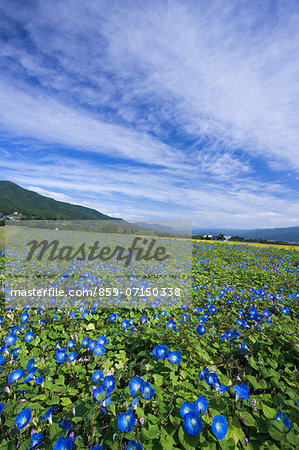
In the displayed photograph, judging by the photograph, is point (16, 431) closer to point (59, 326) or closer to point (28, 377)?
point (28, 377)

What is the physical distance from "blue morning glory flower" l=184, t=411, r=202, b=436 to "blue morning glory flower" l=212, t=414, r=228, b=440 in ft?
0.45

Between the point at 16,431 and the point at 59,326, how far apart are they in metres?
1.70

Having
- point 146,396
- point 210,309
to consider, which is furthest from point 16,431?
point 210,309

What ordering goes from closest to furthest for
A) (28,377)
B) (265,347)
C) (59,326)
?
1. (28,377)
2. (265,347)
3. (59,326)

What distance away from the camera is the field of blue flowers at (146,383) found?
142 cm

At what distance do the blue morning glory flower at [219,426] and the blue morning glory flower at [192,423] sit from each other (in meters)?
0.14

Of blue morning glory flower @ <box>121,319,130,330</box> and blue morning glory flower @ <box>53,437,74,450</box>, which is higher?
blue morning glory flower @ <box>53,437,74,450</box>

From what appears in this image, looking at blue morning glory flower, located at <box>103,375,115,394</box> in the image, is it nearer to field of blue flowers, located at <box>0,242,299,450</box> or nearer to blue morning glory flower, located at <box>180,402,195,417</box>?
field of blue flowers, located at <box>0,242,299,450</box>

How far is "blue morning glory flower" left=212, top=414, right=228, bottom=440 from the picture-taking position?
1.36 metres

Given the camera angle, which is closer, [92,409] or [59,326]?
[92,409]

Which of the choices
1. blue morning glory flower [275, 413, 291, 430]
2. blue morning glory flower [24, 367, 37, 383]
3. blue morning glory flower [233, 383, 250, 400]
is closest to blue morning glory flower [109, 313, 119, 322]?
blue morning glory flower [24, 367, 37, 383]

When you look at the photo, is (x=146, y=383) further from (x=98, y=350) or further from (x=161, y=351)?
(x=98, y=350)

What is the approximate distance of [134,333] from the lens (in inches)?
114

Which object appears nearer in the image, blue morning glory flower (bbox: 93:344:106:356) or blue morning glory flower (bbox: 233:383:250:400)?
blue morning glory flower (bbox: 233:383:250:400)
